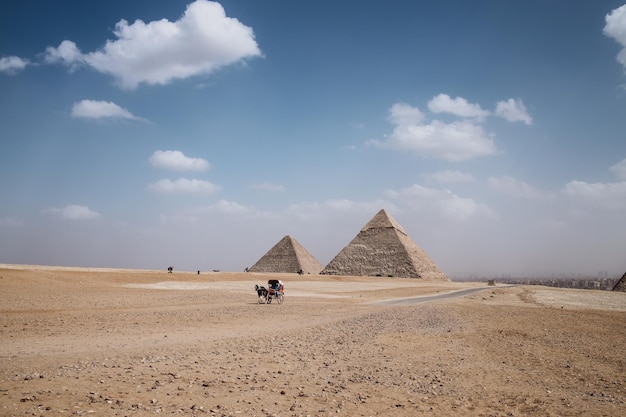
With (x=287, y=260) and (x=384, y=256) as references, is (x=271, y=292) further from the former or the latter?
(x=384, y=256)

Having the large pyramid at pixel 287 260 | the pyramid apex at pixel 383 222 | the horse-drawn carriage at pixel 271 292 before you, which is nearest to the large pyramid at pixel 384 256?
the pyramid apex at pixel 383 222

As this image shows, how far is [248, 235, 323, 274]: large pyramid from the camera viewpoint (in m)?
92.0

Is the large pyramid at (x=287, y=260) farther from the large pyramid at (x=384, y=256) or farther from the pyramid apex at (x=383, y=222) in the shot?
the pyramid apex at (x=383, y=222)

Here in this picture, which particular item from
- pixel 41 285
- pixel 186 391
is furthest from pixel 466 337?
pixel 41 285

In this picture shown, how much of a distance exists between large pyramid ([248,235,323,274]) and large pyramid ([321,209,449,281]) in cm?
524

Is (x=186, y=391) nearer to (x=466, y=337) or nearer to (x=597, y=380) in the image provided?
(x=597, y=380)

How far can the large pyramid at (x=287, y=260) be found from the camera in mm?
92000

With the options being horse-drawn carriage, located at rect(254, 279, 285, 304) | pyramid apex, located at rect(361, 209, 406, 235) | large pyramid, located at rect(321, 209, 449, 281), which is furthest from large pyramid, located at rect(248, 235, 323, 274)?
horse-drawn carriage, located at rect(254, 279, 285, 304)

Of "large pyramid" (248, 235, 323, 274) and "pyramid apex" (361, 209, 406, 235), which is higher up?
"pyramid apex" (361, 209, 406, 235)

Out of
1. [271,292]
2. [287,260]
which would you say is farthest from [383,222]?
[271,292]

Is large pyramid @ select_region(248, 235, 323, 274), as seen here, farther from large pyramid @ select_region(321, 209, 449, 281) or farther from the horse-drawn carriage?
the horse-drawn carriage

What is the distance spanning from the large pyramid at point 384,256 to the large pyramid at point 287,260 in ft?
17.2

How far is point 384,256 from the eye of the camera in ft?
316

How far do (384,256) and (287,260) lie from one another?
22.9 meters
